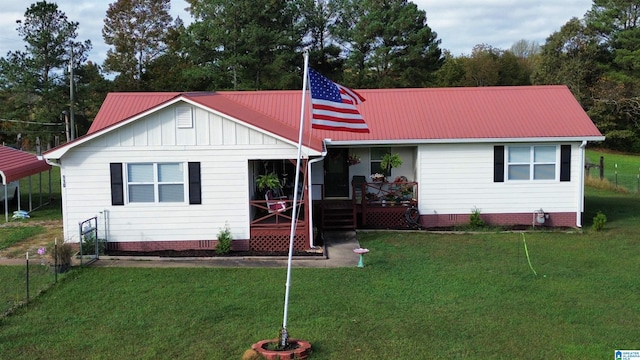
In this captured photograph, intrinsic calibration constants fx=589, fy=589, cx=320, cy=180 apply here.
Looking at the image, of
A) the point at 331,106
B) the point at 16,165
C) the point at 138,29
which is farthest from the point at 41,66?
the point at 331,106

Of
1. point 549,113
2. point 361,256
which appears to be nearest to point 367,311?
point 361,256

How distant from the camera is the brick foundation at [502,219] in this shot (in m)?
18.0

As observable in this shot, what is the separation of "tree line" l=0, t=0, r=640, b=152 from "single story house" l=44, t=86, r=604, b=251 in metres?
20.2

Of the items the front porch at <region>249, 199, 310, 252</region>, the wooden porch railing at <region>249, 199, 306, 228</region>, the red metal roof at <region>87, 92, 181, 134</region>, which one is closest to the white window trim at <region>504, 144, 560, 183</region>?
the wooden porch railing at <region>249, 199, 306, 228</region>

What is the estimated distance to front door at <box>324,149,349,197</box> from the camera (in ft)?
63.2

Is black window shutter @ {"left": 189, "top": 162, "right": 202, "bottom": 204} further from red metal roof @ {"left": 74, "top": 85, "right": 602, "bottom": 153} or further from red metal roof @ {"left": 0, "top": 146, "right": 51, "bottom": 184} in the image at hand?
red metal roof @ {"left": 0, "top": 146, "right": 51, "bottom": 184}

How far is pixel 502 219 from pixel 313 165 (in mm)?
6092

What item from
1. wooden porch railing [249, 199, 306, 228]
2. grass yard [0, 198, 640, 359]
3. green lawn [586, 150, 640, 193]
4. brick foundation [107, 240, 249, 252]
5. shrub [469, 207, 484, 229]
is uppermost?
green lawn [586, 150, 640, 193]

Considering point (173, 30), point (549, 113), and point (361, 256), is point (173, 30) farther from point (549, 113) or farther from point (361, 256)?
point (361, 256)

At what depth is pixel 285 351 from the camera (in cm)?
771

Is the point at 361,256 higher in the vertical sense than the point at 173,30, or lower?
lower

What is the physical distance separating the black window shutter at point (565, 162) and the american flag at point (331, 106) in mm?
10383

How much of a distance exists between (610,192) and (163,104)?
21.9 metres

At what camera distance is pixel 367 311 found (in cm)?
973
